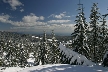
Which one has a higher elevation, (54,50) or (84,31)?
(84,31)

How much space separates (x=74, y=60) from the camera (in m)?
14.8

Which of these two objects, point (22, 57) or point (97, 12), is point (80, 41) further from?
point (22, 57)

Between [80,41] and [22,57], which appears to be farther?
[22,57]

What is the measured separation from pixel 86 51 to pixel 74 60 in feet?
37.1

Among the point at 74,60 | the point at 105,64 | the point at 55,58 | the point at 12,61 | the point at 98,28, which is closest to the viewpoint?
the point at 105,64

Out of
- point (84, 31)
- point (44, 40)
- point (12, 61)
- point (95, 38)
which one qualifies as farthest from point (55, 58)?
point (12, 61)

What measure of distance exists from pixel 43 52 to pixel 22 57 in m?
15.6

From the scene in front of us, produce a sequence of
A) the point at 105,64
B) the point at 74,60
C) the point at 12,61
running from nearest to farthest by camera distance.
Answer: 1. the point at 105,64
2. the point at 74,60
3. the point at 12,61

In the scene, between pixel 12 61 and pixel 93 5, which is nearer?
pixel 93 5

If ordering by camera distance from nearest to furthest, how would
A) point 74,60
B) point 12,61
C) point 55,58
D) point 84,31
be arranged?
1. point 74,60
2. point 84,31
3. point 55,58
4. point 12,61

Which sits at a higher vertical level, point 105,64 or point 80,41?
point 80,41

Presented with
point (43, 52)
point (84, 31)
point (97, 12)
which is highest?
point (97, 12)

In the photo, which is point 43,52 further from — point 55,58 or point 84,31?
point 84,31

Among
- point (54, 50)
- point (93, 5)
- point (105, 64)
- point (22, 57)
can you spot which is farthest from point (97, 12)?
point (22, 57)
